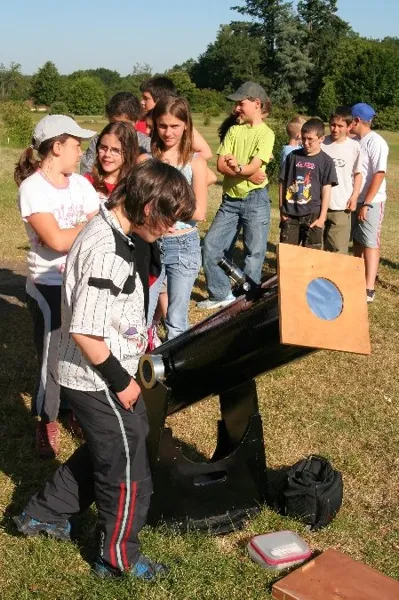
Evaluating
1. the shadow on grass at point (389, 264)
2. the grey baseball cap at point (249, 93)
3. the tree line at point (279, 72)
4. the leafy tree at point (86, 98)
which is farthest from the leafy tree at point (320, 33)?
the grey baseball cap at point (249, 93)

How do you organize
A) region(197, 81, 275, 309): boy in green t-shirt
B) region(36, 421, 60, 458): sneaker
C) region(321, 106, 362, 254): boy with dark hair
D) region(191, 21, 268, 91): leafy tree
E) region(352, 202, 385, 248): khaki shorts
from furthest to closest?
region(191, 21, 268, 91): leafy tree < region(352, 202, 385, 248): khaki shorts < region(321, 106, 362, 254): boy with dark hair < region(197, 81, 275, 309): boy in green t-shirt < region(36, 421, 60, 458): sneaker

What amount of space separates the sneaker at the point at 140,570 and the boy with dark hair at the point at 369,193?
16.6 ft

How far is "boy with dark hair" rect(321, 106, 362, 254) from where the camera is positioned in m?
7.55

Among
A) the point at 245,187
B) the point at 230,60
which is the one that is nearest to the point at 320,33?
the point at 230,60

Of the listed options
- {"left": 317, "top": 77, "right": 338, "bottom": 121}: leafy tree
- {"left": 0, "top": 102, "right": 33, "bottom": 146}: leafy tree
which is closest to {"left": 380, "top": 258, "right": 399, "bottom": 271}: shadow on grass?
{"left": 0, "top": 102, "right": 33, "bottom": 146}: leafy tree

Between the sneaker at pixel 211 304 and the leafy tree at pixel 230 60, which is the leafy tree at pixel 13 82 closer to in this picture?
the leafy tree at pixel 230 60

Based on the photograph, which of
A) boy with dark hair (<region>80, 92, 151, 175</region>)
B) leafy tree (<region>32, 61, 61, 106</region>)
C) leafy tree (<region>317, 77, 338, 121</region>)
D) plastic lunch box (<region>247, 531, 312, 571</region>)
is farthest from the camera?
leafy tree (<region>32, 61, 61, 106</region>)

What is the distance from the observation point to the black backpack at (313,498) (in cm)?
357

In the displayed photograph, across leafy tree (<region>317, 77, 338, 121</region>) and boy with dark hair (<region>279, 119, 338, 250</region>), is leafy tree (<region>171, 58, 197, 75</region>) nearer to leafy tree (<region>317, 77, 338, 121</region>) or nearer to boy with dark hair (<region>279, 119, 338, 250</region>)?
leafy tree (<region>317, 77, 338, 121</region>)

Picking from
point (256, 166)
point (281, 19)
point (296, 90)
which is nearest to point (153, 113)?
point (256, 166)

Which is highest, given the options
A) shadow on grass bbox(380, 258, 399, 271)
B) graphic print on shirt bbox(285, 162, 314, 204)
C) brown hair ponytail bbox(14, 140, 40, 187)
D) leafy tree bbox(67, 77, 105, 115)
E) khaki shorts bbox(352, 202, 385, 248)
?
leafy tree bbox(67, 77, 105, 115)

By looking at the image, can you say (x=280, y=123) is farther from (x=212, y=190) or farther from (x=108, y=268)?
(x=108, y=268)

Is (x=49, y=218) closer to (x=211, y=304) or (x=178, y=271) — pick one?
(x=178, y=271)

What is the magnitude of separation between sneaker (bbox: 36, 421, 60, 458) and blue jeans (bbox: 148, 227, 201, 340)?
103 centimetres
